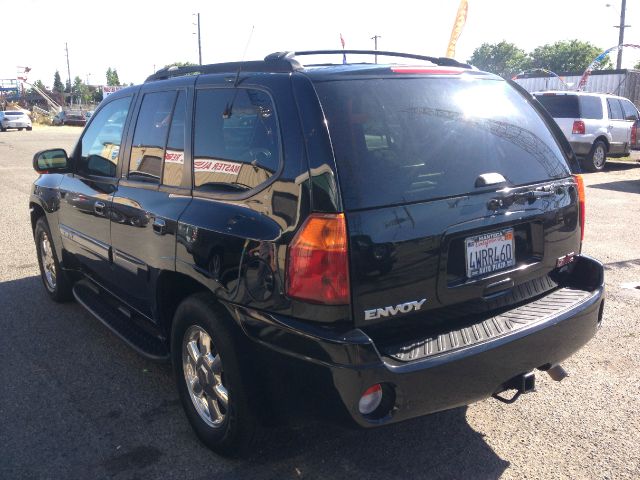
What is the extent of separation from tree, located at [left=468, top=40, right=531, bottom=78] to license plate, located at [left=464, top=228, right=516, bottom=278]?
112m

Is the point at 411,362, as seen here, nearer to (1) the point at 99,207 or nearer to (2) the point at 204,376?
(2) the point at 204,376

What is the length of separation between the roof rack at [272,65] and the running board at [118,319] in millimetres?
1564

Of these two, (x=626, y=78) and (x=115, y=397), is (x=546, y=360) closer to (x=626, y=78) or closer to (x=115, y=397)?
(x=115, y=397)

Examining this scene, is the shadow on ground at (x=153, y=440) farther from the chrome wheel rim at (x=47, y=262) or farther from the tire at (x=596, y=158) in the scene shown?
the tire at (x=596, y=158)

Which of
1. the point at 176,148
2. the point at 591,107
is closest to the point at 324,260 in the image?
the point at 176,148

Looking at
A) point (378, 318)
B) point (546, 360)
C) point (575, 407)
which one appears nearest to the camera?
point (378, 318)

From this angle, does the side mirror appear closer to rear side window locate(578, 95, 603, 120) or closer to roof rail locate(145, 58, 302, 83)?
roof rail locate(145, 58, 302, 83)

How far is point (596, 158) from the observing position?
1551 cm

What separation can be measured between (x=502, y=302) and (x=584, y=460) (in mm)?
871

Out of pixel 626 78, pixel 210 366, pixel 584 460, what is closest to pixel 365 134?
pixel 210 366

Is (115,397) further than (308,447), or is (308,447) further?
(115,397)

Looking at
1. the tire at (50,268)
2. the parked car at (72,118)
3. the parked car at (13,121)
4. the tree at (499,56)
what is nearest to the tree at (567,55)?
the tree at (499,56)

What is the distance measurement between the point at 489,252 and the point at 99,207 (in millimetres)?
2622

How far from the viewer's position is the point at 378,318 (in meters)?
2.51
